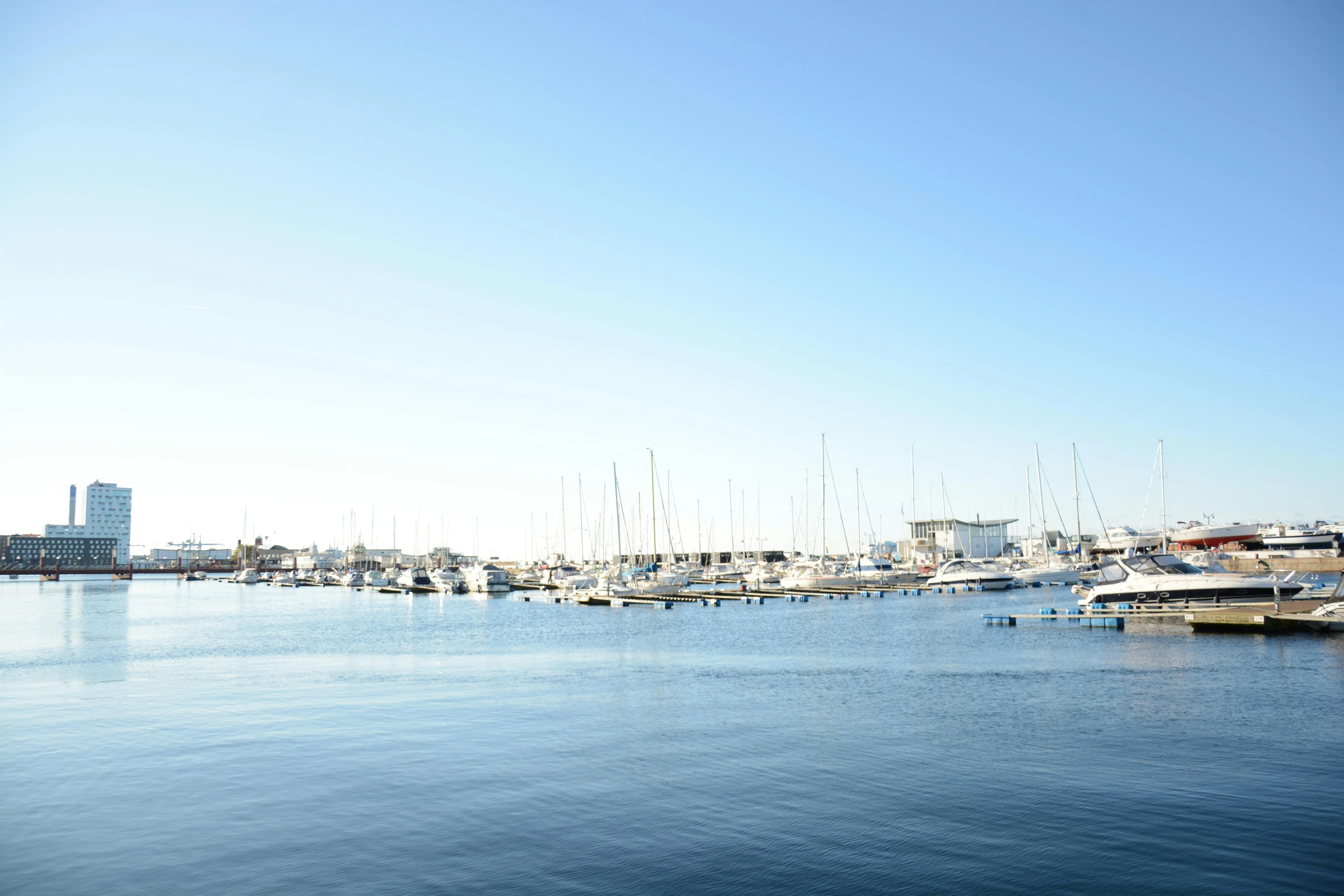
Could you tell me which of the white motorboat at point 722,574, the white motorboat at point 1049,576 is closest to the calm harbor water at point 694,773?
the white motorboat at point 1049,576

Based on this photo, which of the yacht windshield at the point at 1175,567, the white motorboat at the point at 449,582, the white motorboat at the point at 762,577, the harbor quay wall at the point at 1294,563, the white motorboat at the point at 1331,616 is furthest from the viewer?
the white motorboat at the point at 449,582

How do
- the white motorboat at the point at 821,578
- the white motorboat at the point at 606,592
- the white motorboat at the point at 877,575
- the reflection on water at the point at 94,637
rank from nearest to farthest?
1. the reflection on water at the point at 94,637
2. the white motorboat at the point at 606,592
3. the white motorboat at the point at 821,578
4. the white motorboat at the point at 877,575

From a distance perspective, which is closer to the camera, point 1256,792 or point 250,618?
point 1256,792

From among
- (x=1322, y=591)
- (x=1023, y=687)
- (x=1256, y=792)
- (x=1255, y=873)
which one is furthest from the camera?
(x=1322, y=591)

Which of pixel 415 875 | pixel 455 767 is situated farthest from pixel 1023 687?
pixel 415 875

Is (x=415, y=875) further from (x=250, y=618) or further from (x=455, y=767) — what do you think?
(x=250, y=618)

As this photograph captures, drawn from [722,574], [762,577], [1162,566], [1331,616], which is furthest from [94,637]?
[722,574]

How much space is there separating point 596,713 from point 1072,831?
16858 mm

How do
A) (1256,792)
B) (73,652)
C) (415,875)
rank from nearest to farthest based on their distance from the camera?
1. (415,875)
2. (1256,792)
3. (73,652)

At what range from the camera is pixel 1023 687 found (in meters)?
33.1

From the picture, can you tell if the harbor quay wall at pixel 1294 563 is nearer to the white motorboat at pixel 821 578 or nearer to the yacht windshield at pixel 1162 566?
the white motorboat at pixel 821 578

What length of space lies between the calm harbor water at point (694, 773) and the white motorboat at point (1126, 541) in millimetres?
118240

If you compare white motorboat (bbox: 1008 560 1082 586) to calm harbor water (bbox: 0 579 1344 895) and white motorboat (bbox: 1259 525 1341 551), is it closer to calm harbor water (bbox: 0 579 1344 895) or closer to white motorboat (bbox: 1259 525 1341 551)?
white motorboat (bbox: 1259 525 1341 551)

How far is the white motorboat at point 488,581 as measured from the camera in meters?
127
